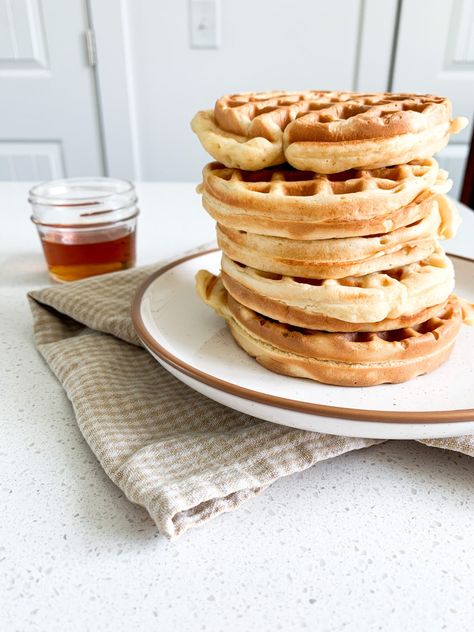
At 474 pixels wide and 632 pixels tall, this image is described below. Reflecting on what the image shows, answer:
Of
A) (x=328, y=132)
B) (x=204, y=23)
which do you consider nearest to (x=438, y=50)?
(x=204, y=23)

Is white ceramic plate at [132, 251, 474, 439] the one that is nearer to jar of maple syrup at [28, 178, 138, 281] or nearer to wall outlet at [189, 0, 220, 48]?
jar of maple syrup at [28, 178, 138, 281]

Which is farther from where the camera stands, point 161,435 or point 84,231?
point 84,231

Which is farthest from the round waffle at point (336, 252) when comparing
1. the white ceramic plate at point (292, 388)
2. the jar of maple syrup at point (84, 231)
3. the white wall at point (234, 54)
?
the white wall at point (234, 54)

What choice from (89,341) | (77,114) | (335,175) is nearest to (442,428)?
(335,175)

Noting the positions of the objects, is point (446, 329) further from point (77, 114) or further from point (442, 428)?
point (77, 114)

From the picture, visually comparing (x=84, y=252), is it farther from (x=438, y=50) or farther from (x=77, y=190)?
(x=438, y=50)

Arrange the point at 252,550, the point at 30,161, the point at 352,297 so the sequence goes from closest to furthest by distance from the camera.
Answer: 1. the point at 252,550
2. the point at 352,297
3. the point at 30,161
